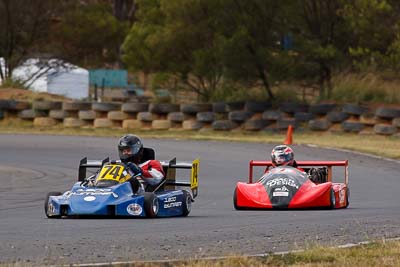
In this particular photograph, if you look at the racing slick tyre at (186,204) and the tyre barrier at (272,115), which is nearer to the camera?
the racing slick tyre at (186,204)

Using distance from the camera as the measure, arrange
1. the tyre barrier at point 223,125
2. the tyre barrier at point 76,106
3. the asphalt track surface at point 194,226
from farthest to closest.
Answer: the tyre barrier at point 76,106 < the tyre barrier at point 223,125 < the asphalt track surface at point 194,226

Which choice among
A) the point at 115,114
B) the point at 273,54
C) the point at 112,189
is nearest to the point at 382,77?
the point at 273,54

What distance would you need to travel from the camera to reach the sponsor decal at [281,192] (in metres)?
12.8

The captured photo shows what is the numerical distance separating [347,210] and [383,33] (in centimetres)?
1963

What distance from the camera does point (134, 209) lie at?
38.0ft

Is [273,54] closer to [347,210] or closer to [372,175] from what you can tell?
[372,175]

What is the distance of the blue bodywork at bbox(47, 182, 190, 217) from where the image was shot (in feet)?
37.3

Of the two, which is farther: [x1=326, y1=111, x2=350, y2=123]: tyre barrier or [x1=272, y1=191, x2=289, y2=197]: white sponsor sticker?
[x1=326, y1=111, x2=350, y2=123]: tyre barrier

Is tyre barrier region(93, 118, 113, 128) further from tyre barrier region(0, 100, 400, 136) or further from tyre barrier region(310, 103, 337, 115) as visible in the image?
tyre barrier region(310, 103, 337, 115)

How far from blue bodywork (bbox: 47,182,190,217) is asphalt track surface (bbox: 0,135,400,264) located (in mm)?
130

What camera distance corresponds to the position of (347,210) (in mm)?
13016

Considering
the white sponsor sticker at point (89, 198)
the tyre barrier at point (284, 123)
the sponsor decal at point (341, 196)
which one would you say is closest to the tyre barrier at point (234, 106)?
the tyre barrier at point (284, 123)

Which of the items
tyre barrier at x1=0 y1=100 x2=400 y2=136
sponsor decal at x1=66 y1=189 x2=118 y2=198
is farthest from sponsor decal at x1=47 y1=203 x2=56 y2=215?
tyre barrier at x1=0 y1=100 x2=400 y2=136

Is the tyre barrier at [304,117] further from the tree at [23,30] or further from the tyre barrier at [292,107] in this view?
the tree at [23,30]
